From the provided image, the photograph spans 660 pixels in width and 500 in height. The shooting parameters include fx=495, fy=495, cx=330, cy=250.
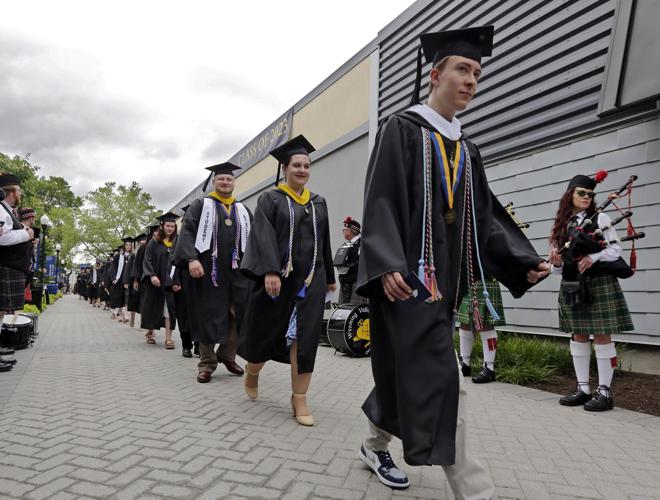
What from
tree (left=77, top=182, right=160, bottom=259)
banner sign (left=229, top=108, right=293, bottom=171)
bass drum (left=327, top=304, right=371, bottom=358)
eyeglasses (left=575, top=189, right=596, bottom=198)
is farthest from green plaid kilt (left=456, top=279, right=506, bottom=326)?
tree (left=77, top=182, right=160, bottom=259)

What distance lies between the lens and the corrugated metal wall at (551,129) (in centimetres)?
550

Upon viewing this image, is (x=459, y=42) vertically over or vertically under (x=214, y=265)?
over

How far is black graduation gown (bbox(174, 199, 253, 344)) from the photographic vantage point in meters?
5.29

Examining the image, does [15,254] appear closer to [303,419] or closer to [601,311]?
[303,419]

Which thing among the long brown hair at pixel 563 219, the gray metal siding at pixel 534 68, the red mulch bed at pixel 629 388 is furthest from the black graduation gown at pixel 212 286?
the gray metal siding at pixel 534 68

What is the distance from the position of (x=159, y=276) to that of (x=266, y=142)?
10.7m

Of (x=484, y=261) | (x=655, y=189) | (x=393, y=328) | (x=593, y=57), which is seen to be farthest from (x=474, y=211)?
(x=593, y=57)

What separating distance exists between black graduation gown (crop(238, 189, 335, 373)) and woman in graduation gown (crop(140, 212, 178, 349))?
17.4 ft

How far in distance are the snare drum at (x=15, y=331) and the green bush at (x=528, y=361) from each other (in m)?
6.79

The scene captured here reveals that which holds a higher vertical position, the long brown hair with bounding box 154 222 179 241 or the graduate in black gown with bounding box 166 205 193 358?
the long brown hair with bounding box 154 222 179 241

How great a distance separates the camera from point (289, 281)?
395cm

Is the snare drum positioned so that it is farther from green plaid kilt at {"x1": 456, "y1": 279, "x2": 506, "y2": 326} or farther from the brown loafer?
green plaid kilt at {"x1": 456, "y1": 279, "x2": 506, "y2": 326}

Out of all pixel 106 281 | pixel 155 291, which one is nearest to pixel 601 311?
pixel 155 291

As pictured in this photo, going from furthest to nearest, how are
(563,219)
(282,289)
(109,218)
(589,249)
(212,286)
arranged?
(109,218) < (212,286) < (563,219) < (589,249) < (282,289)
